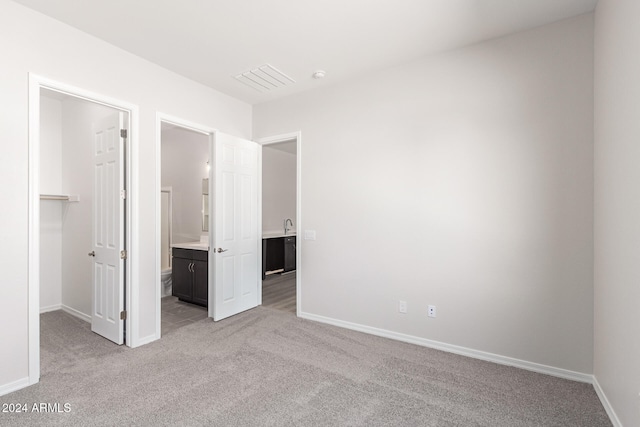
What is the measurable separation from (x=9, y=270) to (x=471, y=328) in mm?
3841

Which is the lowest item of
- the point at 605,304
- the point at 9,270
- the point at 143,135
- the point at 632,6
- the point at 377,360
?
the point at 377,360

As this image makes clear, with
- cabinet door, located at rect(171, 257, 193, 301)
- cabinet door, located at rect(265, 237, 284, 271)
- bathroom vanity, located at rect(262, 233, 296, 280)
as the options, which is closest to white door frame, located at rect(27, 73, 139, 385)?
cabinet door, located at rect(171, 257, 193, 301)

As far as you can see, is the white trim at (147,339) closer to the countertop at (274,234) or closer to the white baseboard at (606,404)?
the countertop at (274,234)

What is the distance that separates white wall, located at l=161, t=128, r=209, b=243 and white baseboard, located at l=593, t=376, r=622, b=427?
556cm

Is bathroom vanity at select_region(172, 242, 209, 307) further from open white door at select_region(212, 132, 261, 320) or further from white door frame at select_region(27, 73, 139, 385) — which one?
white door frame at select_region(27, 73, 139, 385)

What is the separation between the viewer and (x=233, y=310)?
4.04 metres

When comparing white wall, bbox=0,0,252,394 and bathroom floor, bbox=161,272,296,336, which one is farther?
bathroom floor, bbox=161,272,296,336

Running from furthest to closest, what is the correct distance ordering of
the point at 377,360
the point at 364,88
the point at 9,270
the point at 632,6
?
the point at 364,88 → the point at 377,360 → the point at 9,270 → the point at 632,6

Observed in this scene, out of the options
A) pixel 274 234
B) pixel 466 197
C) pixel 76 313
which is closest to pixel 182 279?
pixel 76 313

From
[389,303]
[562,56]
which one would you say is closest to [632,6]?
[562,56]

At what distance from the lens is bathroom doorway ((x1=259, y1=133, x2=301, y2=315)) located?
626 cm

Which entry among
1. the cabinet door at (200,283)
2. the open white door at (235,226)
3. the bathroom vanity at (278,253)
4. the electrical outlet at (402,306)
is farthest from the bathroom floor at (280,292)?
the electrical outlet at (402,306)

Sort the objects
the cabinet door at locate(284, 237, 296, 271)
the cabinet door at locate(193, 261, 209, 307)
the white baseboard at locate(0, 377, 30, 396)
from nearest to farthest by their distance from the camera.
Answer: the white baseboard at locate(0, 377, 30, 396) < the cabinet door at locate(193, 261, 209, 307) < the cabinet door at locate(284, 237, 296, 271)

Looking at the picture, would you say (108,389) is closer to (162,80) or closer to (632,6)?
(162,80)
